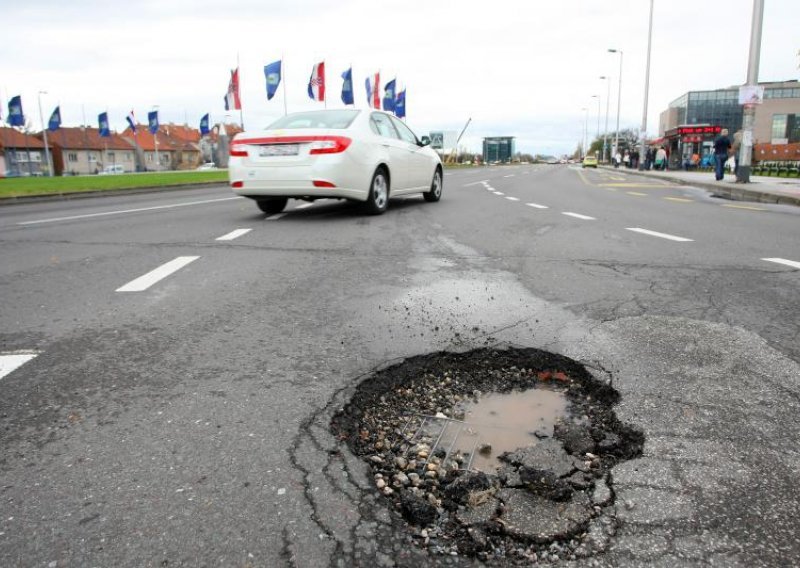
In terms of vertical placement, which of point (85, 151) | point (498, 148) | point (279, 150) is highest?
point (85, 151)

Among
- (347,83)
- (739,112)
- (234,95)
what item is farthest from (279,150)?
(739,112)

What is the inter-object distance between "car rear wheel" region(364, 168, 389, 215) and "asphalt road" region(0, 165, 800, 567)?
262cm

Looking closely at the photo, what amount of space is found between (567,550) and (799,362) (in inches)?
80.3

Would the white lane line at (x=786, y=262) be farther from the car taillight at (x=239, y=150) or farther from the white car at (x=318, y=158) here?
the car taillight at (x=239, y=150)

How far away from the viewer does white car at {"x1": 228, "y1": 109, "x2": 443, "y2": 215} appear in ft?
27.9

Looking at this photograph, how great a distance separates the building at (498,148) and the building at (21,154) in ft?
277

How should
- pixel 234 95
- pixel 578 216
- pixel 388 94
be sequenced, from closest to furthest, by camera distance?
pixel 578 216 → pixel 234 95 → pixel 388 94

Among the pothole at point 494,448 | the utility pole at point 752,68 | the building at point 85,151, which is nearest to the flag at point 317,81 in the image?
the utility pole at point 752,68

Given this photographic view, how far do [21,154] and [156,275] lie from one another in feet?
325

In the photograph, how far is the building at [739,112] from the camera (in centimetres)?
9125

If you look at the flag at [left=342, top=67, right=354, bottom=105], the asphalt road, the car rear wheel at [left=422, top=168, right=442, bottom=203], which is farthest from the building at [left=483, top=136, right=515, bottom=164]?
the asphalt road

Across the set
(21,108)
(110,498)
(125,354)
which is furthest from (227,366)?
(21,108)

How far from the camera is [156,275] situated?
5.25m

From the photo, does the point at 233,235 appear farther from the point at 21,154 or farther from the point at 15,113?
the point at 21,154
